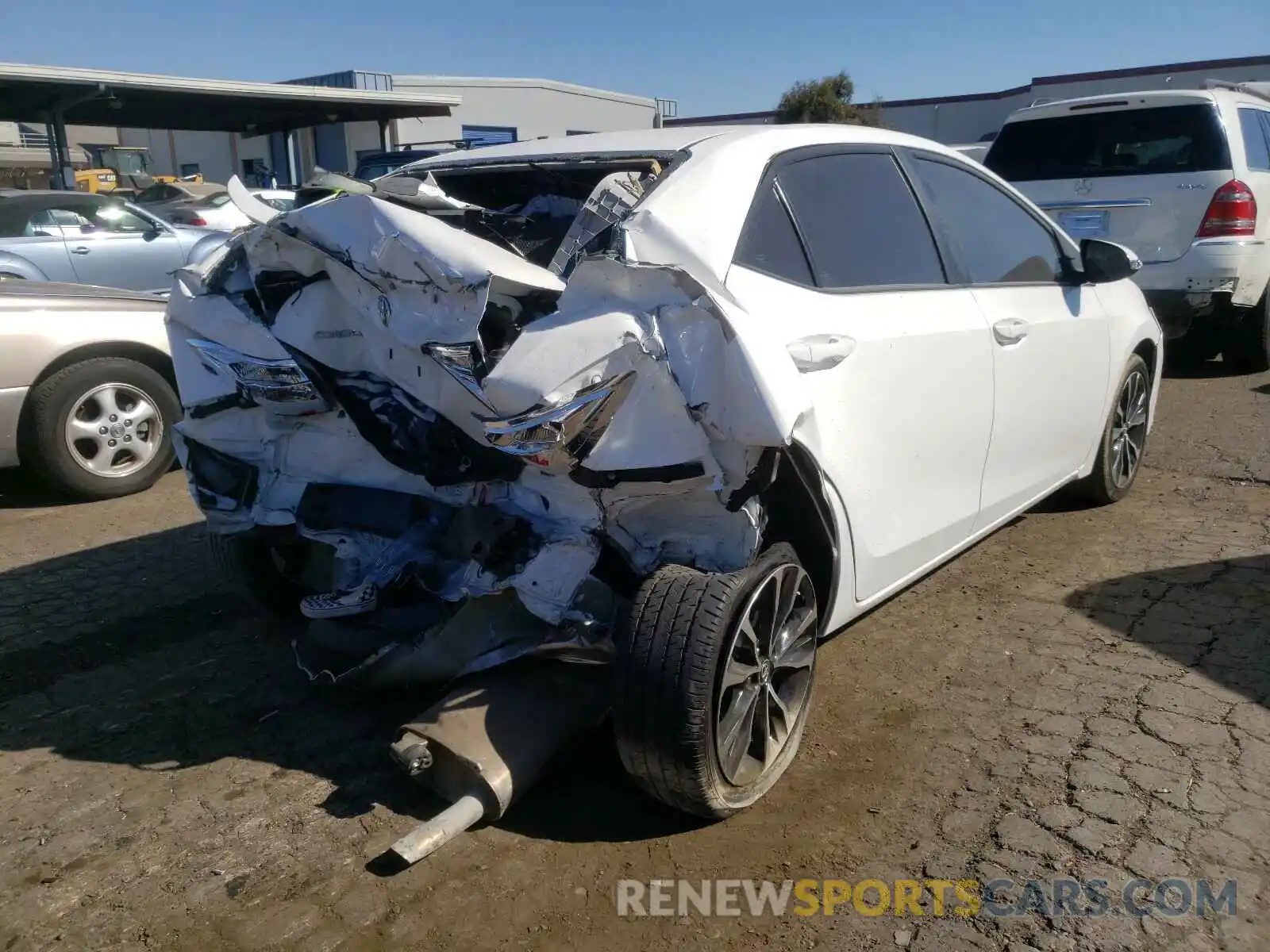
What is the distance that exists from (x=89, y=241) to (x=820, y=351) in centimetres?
1003

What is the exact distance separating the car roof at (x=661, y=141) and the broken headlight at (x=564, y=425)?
1.04 m

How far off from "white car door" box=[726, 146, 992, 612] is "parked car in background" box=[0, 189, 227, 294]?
7.96 meters

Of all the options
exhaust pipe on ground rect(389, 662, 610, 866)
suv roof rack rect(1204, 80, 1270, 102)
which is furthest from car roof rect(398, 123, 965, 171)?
suv roof rack rect(1204, 80, 1270, 102)

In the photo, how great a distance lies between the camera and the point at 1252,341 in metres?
8.31

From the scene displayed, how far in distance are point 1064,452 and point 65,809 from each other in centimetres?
388

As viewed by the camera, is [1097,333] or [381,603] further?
[1097,333]

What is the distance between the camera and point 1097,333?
4.48m

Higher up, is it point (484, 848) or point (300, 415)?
point (300, 415)

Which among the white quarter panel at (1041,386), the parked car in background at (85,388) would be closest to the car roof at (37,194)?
the parked car in background at (85,388)

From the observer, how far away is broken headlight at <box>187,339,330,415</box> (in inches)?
118

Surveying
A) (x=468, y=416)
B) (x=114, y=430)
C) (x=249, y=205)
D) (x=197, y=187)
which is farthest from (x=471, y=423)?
(x=197, y=187)

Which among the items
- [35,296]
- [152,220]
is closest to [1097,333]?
[35,296]

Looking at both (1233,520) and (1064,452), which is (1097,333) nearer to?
(1064,452)

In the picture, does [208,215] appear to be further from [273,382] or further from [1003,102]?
[1003,102]
